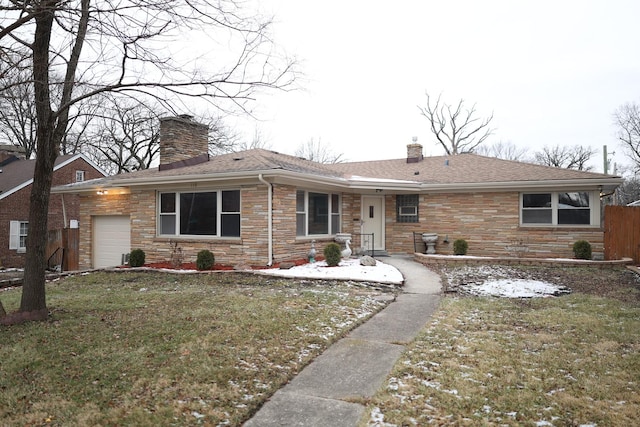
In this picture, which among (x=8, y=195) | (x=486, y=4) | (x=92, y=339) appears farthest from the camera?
(x=8, y=195)

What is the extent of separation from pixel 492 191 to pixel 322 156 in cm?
3042

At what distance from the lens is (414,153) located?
18.5 m

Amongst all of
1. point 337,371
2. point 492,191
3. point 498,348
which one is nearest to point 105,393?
point 337,371

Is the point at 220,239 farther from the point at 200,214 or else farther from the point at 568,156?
the point at 568,156

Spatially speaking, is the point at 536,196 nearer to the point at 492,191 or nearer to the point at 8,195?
the point at 492,191

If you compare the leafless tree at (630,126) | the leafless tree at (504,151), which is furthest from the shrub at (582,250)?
the leafless tree at (504,151)

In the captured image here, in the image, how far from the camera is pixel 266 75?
6.03 m

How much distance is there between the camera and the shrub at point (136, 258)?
12.4m

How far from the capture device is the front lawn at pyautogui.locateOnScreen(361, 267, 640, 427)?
3346mm

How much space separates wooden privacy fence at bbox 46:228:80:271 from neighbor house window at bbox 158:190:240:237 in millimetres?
4862

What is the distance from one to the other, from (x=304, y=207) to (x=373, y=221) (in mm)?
3598

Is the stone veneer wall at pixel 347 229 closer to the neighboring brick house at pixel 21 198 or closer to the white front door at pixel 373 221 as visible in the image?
the white front door at pixel 373 221

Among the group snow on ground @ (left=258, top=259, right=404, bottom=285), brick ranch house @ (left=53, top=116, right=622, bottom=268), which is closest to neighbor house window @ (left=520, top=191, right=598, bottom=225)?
brick ranch house @ (left=53, top=116, right=622, bottom=268)

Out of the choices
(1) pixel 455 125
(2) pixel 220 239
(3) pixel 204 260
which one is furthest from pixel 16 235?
(1) pixel 455 125
